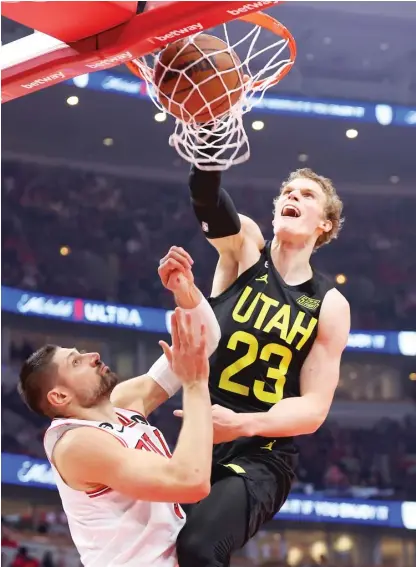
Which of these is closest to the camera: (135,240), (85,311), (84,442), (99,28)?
(84,442)

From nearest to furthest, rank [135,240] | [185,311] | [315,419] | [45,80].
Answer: [185,311], [315,419], [45,80], [135,240]

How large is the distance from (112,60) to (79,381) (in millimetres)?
1144

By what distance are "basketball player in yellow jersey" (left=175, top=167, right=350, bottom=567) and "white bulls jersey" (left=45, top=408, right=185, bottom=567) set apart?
0.28 feet

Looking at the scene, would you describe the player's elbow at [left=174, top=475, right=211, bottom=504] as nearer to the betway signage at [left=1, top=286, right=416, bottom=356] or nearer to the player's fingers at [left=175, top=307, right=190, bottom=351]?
the player's fingers at [left=175, top=307, right=190, bottom=351]

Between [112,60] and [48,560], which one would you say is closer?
[112,60]

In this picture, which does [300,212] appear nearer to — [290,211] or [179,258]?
[290,211]

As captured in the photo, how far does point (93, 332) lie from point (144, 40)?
28.2 ft

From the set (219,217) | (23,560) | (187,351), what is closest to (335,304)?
(219,217)

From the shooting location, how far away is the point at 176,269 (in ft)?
9.87

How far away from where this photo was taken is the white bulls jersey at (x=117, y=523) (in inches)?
116

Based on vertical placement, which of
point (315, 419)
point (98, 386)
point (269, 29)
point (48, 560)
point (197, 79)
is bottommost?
point (48, 560)

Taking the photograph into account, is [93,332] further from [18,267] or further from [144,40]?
[144,40]

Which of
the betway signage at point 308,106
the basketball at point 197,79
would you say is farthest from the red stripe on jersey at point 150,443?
the betway signage at point 308,106

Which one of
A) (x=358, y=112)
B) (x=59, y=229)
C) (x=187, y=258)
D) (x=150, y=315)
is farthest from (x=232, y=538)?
(x=358, y=112)
